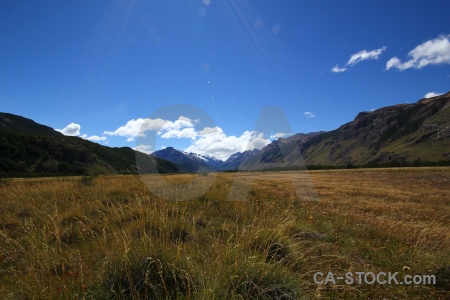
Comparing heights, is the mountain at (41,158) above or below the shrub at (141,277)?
above

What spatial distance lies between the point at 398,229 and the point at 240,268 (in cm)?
696

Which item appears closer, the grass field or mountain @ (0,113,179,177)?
the grass field

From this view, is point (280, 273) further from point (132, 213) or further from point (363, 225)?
point (363, 225)

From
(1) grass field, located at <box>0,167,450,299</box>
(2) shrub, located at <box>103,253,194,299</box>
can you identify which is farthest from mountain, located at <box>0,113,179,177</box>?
(2) shrub, located at <box>103,253,194,299</box>

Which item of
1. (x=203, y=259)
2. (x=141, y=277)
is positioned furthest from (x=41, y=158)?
(x=141, y=277)

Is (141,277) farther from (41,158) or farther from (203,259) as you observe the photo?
(41,158)

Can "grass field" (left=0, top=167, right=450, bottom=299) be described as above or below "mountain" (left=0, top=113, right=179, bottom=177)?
below

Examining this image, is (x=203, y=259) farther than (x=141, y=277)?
Yes

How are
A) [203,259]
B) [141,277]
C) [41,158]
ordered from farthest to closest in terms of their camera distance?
[41,158]
[203,259]
[141,277]

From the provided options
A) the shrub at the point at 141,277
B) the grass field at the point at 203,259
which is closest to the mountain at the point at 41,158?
the grass field at the point at 203,259

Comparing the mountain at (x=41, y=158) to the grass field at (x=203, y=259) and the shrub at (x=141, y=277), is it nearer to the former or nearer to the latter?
the grass field at (x=203, y=259)

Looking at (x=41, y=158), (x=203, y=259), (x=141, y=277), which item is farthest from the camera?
(x=41, y=158)

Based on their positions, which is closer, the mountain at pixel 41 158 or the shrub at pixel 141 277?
the shrub at pixel 141 277

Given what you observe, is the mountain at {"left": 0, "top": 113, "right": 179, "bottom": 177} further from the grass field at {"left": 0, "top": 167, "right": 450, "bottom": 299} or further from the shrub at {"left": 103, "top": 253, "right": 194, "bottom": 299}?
the shrub at {"left": 103, "top": 253, "right": 194, "bottom": 299}
